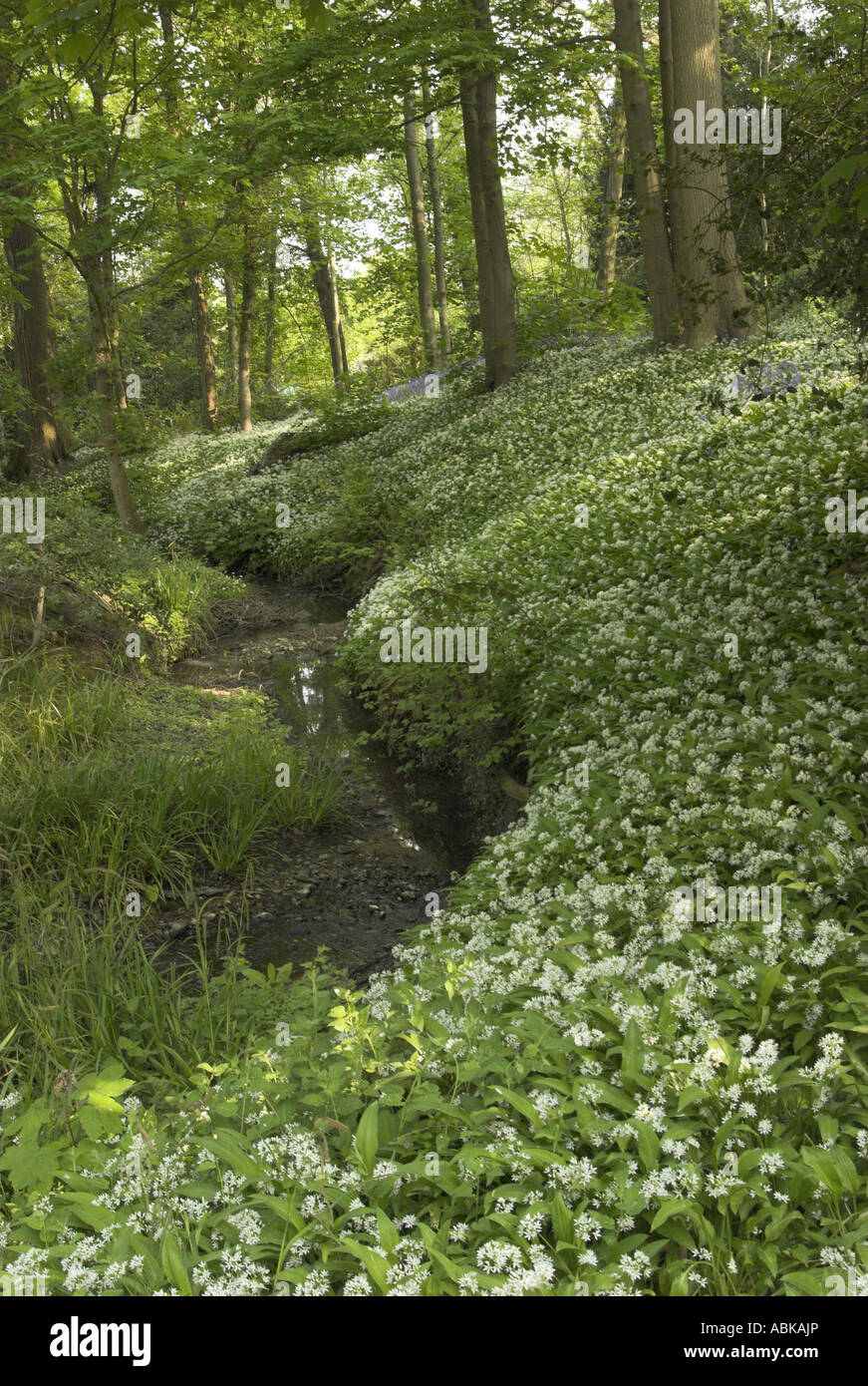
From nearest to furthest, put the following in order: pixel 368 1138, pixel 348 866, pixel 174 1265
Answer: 1. pixel 174 1265
2. pixel 368 1138
3. pixel 348 866

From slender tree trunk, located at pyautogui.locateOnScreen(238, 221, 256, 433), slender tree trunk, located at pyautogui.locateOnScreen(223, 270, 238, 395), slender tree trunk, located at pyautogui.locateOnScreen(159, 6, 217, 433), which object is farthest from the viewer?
slender tree trunk, located at pyautogui.locateOnScreen(223, 270, 238, 395)

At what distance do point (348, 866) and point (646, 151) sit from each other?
12011 mm

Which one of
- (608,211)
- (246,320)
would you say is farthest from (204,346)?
(608,211)

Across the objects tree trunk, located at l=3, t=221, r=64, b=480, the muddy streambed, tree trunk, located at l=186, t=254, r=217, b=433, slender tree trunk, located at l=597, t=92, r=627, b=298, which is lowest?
the muddy streambed

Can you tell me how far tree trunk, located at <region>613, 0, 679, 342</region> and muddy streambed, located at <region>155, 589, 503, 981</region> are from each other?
8340mm

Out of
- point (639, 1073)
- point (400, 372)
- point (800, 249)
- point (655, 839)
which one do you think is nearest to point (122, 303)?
point (800, 249)

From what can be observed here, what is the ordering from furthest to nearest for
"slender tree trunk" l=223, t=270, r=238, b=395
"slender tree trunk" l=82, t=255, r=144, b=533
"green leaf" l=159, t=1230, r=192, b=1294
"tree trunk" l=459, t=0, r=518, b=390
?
"slender tree trunk" l=223, t=270, r=238, b=395 → "tree trunk" l=459, t=0, r=518, b=390 → "slender tree trunk" l=82, t=255, r=144, b=533 → "green leaf" l=159, t=1230, r=192, b=1294

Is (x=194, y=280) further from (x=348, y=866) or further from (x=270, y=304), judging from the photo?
(x=348, y=866)

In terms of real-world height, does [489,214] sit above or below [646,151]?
above

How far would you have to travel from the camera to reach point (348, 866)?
696 cm

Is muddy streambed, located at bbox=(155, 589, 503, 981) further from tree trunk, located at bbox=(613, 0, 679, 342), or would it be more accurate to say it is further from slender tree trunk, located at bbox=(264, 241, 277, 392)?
slender tree trunk, located at bbox=(264, 241, 277, 392)

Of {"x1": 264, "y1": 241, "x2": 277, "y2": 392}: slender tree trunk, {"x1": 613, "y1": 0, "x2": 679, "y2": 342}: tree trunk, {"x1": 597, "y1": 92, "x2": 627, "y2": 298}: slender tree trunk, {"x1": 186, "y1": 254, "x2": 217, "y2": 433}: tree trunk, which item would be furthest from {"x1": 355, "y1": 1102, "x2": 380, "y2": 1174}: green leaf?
{"x1": 264, "y1": 241, "x2": 277, "y2": 392}: slender tree trunk

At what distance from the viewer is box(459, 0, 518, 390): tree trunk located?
16.4 metres

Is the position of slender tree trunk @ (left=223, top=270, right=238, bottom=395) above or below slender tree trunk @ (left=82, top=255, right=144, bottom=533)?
above
